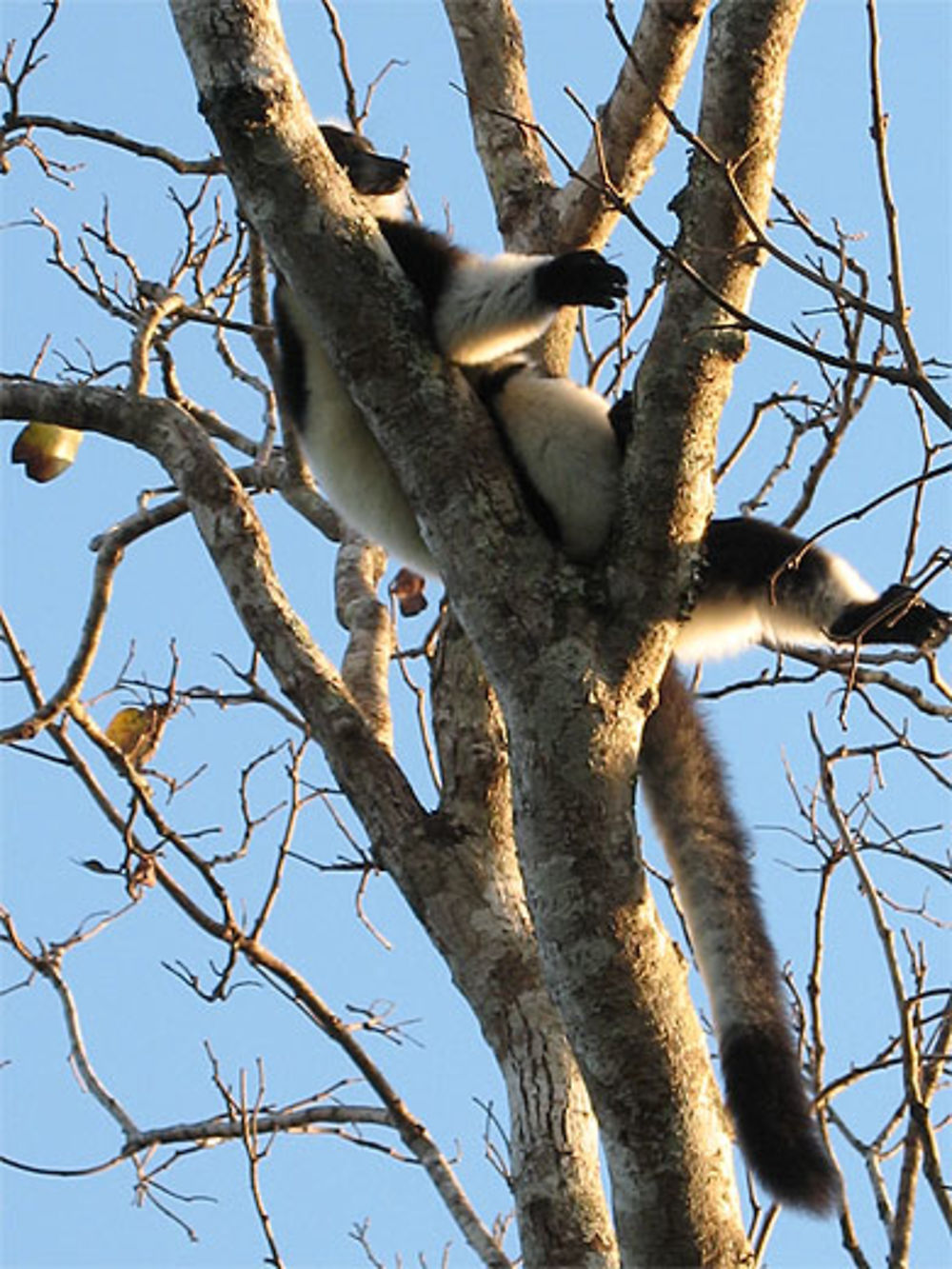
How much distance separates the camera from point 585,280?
4.68 m

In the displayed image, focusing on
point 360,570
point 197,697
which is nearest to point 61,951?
point 197,697

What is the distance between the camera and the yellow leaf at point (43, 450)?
19.2ft

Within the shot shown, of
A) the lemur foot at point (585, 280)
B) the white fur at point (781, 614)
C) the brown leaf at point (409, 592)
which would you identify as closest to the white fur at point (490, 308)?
the lemur foot at point (585, 280)

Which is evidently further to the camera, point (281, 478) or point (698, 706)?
point (281, 478)

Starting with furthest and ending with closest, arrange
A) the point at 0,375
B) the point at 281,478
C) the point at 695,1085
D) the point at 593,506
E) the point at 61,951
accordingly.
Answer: the point at 281,478 → the point at 61,951 → the point at 0,375 → the point at 593,506 → the point at 695,1085

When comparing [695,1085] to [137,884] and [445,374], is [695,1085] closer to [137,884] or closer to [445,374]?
[445,374]

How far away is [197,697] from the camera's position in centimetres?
603

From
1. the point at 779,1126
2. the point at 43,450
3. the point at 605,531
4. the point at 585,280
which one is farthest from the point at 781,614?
the point at 43,450

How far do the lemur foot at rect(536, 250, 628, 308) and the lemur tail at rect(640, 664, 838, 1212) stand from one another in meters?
1.22

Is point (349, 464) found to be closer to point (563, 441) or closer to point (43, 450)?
point (563, 441)

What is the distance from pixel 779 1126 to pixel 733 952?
828 mm

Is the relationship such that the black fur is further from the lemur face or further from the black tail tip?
the black tail tip

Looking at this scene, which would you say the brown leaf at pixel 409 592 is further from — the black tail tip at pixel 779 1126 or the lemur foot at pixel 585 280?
the black tail tip at pixel 779 1126

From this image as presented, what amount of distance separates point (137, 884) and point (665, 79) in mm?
2861
